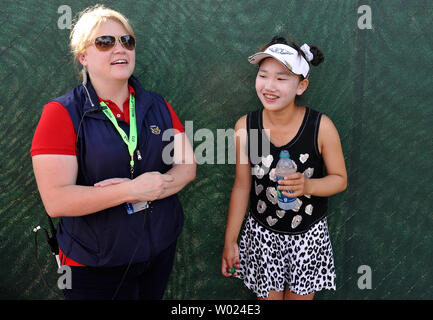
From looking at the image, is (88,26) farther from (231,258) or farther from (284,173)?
(231,258)

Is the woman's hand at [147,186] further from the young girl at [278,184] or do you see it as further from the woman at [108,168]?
the young girl at [278,184]

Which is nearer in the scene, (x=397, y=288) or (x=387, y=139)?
(x=387, y=139)

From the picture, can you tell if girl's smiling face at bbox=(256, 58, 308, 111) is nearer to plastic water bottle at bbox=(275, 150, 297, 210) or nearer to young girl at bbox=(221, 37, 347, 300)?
young girl at bbox=(221, 37, 347, 300)

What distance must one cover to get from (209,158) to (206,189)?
26 cm

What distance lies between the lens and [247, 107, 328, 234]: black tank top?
269cm

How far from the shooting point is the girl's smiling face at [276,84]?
8.45ft

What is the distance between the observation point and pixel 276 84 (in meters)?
2.58

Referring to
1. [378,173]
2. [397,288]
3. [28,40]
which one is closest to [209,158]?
[378,173]

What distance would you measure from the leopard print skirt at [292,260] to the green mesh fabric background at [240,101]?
2.18 ft

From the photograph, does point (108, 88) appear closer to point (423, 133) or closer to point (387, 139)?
point (387, 139)

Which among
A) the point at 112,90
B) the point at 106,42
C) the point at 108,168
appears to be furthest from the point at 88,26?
the point at 108,168

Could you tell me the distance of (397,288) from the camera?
145 inches

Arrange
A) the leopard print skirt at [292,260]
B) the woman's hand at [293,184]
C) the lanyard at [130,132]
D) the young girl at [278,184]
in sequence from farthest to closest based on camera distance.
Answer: the leopard print skirt at [292,260] → the young girl at [278,184] → the woman's hand at [293,184] → the lanyard at [130,132]

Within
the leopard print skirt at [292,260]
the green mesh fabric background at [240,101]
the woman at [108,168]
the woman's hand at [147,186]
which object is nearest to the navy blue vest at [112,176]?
the woman at [108,168]
